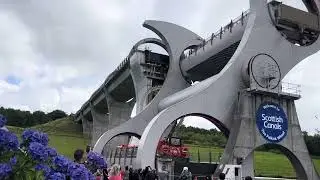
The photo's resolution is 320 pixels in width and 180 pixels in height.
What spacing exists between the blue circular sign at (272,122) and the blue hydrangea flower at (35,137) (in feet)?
79.4

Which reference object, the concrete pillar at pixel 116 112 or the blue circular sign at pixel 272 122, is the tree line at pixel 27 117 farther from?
the blue circular sign at pixel 272 122

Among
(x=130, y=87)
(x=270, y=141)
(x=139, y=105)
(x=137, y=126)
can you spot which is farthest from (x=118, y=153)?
(x=130, y=87)

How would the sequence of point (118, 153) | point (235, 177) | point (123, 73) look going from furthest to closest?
point (123, 73) → point (118, 153) → point (235, 177)

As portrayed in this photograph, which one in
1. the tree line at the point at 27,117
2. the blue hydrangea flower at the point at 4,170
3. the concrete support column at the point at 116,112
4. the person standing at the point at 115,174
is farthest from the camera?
the tree line at the point at 27,117

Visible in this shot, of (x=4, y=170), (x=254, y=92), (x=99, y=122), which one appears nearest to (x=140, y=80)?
(x=254, y=92)

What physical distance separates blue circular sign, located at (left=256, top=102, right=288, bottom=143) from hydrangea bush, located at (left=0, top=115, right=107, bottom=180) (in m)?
24.1

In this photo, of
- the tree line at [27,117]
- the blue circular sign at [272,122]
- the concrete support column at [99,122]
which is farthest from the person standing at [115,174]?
the tree line at [27,117]

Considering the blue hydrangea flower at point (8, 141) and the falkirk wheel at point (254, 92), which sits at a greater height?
the falkirk wheel at point (254, 92)

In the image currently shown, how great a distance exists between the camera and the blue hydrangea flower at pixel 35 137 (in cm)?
500

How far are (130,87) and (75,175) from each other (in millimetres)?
48490

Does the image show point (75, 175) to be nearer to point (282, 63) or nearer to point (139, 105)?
point (282, 63)

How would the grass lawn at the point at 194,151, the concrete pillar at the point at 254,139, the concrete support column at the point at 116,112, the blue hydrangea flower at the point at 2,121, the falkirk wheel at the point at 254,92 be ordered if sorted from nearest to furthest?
the blue hydrangea flower at the point at 2,121
the concrete pillar at the point at 254,139
the falkirk wheel at the point at 254,92
the grass lawn at the point at 194,151
the concrete support column at the point at 116,112

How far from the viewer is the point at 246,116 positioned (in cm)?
2783

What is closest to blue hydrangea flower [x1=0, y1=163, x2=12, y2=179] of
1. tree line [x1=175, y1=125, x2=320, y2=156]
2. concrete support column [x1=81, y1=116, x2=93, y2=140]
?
tree line [x1=175, y1=125, x2=320, y2=156]
